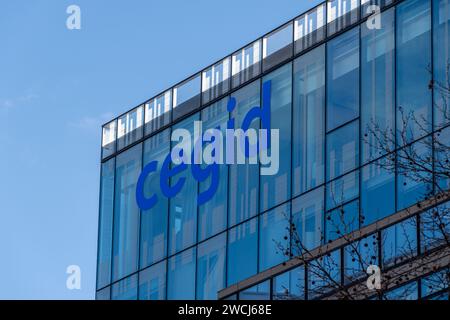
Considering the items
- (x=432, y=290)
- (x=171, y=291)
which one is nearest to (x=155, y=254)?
(x=171, y=291)

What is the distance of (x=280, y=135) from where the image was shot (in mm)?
51344

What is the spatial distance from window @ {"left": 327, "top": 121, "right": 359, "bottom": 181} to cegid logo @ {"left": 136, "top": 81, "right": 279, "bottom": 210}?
268 centimetres

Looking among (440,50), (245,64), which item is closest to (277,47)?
(245,64)

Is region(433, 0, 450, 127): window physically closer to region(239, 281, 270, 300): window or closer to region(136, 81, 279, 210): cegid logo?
region(239, 281, 270, 300): window

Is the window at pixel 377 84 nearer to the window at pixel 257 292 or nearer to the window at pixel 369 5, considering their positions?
the window at pixel 369 5

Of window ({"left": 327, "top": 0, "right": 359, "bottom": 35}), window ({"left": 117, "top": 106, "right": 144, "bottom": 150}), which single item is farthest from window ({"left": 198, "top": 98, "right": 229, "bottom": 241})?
window ({"left": 327, "top": 0, "right": 359, "bottom": 35})

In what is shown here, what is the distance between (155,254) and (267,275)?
11934 mm

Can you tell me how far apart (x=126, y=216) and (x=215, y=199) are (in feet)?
17.0

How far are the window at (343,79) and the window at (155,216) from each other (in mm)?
8762

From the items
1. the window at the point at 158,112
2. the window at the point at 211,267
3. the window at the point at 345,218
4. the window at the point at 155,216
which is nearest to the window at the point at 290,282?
the window at the point at 345,218

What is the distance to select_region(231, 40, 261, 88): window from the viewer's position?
53.3 metres

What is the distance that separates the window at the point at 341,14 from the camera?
49.1m

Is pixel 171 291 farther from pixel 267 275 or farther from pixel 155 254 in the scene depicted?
pixel 267 275

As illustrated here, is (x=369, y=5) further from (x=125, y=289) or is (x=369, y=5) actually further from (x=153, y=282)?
(x=125, y=289)
